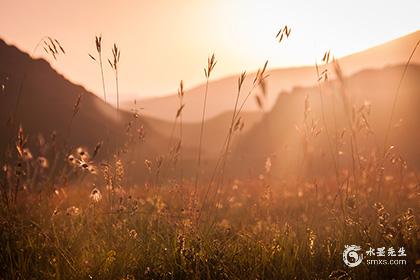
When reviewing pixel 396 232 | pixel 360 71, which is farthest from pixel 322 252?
pixel 360 71

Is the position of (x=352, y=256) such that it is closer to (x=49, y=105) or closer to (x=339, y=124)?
(x=339, y=124)

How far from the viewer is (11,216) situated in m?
3.63

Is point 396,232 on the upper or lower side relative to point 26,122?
lower

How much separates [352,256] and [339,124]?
767 inches

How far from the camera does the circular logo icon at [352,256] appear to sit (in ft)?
9.86

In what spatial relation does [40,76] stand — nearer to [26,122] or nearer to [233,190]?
[26,122]

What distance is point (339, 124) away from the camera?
2184 cm

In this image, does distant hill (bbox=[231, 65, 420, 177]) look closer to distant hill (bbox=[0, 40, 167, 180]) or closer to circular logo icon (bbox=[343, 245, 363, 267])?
circular logo icon (bbox=[343, 245, 363, 267])

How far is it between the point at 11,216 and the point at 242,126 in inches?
75.9

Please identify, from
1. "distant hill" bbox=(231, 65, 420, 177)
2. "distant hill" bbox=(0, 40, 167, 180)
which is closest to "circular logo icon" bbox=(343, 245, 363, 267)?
"distant hill" bbox=(231, 65, 420, 177)

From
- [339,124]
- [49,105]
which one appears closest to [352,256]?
[339,124]

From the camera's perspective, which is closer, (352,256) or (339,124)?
(352,256)

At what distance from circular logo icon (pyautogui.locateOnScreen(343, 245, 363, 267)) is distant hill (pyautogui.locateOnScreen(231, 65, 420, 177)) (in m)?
0.93

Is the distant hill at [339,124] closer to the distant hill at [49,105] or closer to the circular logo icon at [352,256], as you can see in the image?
the circular logo icon at [352,256]
